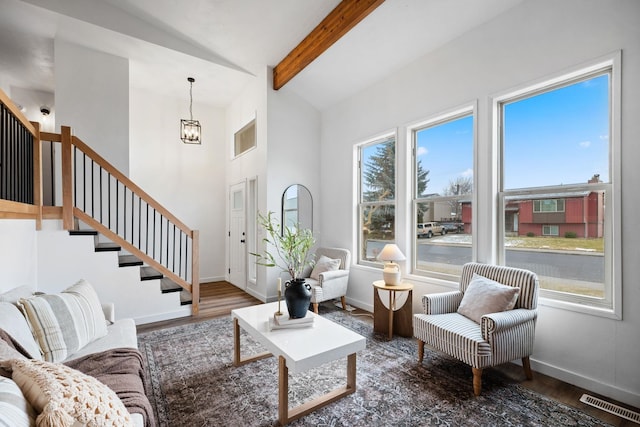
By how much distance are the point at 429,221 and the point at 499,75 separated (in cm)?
165

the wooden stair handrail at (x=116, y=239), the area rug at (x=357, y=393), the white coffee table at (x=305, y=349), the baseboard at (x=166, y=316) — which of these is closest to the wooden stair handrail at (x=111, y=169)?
the wooden stair handrail at (x=116, y=239)

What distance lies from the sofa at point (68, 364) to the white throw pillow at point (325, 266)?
240 centimetres

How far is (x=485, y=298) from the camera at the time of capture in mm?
2559

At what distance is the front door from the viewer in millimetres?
A: 5574

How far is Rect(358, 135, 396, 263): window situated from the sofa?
10.0ft

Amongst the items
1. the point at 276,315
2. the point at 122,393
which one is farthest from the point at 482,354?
the point at 122,393

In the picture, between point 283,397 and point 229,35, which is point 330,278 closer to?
point 283,397

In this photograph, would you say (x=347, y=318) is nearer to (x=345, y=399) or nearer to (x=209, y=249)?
(x=345, y=399)

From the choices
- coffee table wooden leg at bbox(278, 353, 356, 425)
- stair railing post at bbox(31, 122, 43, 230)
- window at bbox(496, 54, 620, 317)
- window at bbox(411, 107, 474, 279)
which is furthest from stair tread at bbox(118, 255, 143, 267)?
window at bbox(496, 54, 620, 317)

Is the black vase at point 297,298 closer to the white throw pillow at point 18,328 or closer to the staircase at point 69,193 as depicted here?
the white throw pillow at point 18,328

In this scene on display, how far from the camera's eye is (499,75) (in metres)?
2.90

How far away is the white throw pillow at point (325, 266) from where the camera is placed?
174 inches

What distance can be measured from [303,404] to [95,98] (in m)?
4.83

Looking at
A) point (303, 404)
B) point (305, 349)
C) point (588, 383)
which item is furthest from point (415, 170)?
point (303, 404)
